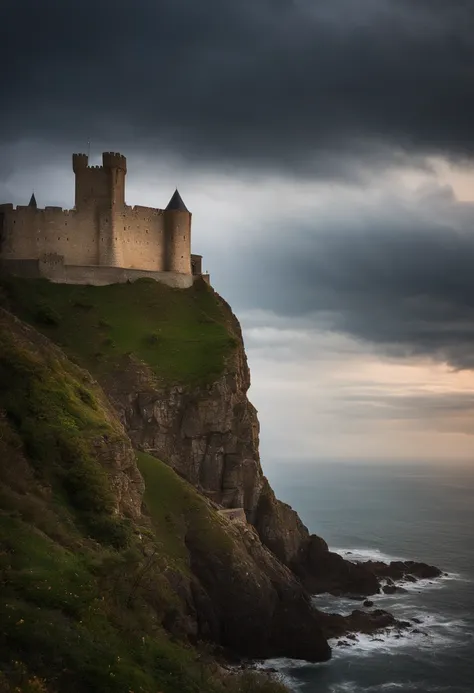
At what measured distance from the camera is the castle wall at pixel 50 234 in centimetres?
9681

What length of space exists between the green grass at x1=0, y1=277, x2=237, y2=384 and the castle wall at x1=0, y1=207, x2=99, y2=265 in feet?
14.1

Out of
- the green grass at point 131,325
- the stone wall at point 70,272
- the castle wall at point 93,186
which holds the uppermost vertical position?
the castle wall at point 93,186

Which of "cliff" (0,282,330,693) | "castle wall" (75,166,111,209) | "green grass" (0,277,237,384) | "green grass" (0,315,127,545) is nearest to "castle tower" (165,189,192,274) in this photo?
"green grass" (0,277,237,384)

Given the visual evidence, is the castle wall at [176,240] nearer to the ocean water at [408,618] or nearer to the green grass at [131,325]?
the green grass at [131,325]

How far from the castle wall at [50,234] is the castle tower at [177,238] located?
402 inches

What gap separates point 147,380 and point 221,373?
7738 millimetres

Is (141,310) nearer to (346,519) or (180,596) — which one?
(180,596)

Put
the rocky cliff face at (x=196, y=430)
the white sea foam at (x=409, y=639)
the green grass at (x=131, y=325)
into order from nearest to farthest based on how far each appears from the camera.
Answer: the white sea foam at (x=409, y=639) → the rocky cliff face at (x=196, y=430) → the green grass at (x=131, y=325)

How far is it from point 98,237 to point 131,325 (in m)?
13.2

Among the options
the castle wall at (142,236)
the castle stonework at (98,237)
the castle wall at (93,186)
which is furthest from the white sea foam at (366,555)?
the castle wall at (93,186)

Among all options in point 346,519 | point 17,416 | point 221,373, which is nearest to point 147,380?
point 221,373

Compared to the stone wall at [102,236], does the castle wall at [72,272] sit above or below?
below

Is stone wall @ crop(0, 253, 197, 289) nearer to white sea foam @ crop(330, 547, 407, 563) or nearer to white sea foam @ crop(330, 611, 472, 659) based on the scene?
white sea foam @ crop(330, 547, 407, 563)

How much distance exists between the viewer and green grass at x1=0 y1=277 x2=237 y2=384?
8725cm
